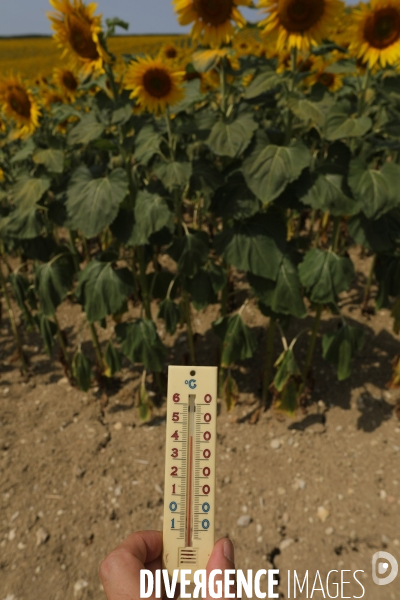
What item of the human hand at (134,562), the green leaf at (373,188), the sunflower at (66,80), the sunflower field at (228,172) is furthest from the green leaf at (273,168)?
the sunflower at (66,80)

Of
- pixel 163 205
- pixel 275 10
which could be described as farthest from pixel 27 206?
pixel 275 10

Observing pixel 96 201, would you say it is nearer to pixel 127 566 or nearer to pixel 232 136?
pixel 232 136

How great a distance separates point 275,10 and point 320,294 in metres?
1.17

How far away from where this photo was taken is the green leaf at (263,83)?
1.84 m

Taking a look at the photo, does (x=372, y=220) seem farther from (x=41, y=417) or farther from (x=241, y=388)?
(x=41, y=417)

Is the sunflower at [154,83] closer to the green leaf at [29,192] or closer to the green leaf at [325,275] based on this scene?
the green leaf at [29,192]

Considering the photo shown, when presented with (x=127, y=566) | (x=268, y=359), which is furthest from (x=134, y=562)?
(x=268, y=359)

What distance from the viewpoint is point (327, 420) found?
271cm

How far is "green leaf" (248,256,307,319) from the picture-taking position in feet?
6.89

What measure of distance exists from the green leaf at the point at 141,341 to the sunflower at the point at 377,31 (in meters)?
1.56

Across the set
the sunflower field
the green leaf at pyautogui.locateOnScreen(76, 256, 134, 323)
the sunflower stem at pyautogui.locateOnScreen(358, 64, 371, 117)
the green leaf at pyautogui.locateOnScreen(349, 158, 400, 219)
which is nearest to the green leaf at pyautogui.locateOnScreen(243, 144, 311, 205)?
the sunflower field

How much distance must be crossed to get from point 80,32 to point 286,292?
1.44 metres

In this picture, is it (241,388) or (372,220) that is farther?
(241,388)

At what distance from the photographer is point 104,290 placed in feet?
Result: 7.24
